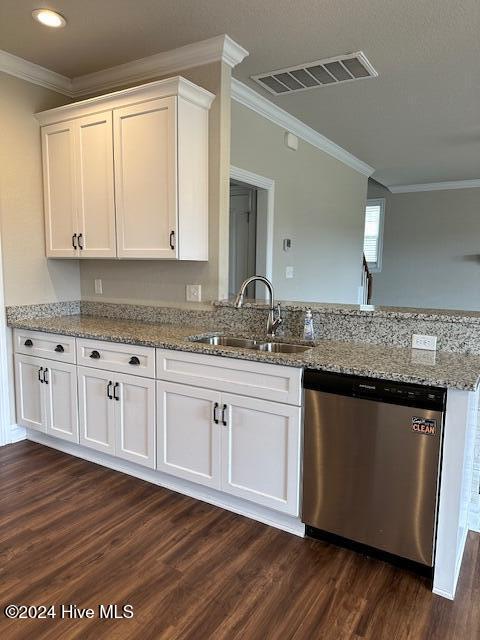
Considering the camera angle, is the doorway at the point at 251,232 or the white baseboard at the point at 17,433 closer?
the white baseboard at the point at 17,433

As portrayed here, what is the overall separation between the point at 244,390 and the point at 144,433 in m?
0.76

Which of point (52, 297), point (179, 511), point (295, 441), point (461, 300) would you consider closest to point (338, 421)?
point (295, 441)

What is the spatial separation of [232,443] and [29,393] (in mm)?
1657

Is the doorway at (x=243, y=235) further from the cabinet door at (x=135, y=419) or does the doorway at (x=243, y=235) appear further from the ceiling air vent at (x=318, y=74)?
the cabinet door at (x=135, y=419)

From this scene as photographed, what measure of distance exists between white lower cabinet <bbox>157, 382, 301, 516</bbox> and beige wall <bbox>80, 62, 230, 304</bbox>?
0.87m

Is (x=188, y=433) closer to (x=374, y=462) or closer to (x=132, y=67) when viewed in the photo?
(x=374, y=462)

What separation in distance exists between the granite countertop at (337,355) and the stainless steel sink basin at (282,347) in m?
0.09

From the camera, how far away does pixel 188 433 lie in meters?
2.46

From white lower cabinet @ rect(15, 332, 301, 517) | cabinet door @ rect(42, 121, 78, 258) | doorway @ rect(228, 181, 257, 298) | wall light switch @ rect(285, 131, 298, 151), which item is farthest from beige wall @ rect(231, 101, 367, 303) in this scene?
white lower cabinet @ rect(15, 332, 301, 517)

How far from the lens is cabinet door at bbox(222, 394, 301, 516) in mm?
2137

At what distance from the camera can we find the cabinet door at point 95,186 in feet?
9.66

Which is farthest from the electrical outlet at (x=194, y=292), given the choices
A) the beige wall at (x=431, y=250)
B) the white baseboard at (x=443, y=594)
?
the beige wall at (x=431, y=250)

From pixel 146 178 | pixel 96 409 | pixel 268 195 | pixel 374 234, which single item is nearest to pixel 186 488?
pixel 96 409

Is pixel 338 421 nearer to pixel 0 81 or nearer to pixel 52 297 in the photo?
pixel 52 297
